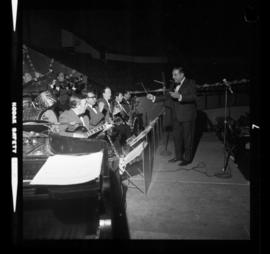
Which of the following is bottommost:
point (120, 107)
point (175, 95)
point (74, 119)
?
point (74, 119)

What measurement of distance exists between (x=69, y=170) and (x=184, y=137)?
14.5 ft

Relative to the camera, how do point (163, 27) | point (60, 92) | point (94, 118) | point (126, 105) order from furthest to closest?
1. point (163, 27)
2. point (126, 105)
3. point (60, 92)
4. point (94, 118)

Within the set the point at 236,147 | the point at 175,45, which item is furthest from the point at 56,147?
the point at 175,45

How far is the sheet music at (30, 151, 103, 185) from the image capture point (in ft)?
4.92

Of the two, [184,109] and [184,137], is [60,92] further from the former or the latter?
[184,137]

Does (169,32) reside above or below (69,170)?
above

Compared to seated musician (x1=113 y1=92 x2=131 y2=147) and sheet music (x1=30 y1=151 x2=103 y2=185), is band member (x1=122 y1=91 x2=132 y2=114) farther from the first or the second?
sheet music (x1=30 y1=151 x2=103 y2=185)

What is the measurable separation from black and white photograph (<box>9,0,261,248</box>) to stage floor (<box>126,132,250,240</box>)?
2 centimetres

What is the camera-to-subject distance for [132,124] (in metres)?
7.68

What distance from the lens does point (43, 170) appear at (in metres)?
1.61

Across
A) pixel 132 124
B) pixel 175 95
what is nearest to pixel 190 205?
pixel 175 95

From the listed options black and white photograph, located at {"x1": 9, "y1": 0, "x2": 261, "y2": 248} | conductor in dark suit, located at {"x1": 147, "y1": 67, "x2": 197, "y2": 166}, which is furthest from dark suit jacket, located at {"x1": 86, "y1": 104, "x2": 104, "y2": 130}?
conductor in dark suit, located at {"x1": 147, "y1": 67, "x2": 197, "y2": 166}

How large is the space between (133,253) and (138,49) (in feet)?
30.9

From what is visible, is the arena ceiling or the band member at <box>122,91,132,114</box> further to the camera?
the arena ceiling
